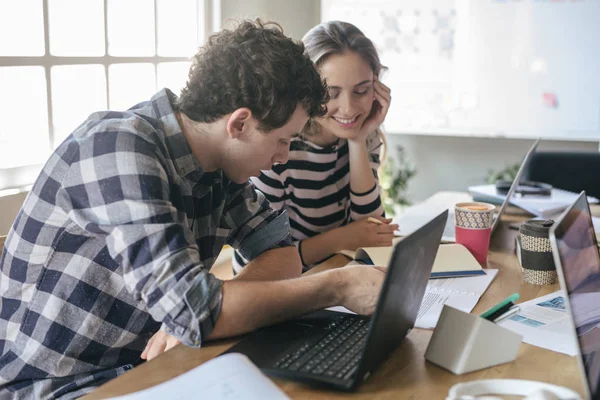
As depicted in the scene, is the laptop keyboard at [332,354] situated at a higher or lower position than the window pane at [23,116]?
lower

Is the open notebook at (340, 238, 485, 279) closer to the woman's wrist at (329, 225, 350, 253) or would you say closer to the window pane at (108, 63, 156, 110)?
the woman's wrist at (329, 225, 350, 253)

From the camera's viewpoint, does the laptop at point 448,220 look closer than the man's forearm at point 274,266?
No

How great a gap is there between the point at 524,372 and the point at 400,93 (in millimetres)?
2762

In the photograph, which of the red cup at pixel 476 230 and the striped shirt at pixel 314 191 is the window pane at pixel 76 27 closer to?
the striped shirt at pixel 314 191

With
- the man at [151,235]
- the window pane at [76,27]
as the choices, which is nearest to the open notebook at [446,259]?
the man at [151,235]

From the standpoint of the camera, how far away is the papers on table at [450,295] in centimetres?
122

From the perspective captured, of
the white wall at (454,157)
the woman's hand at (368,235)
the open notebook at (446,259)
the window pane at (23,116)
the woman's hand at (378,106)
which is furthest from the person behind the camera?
the white wall at (454,157)

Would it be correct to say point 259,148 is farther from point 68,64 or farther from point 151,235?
point 68,64

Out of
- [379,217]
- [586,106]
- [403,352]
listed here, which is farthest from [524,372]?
[586,106]

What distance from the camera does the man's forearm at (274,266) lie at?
4.48 ft

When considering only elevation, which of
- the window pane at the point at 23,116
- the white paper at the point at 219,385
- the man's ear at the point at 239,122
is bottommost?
the white paper at the point at 219,385

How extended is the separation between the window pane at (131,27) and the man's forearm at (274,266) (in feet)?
4.79

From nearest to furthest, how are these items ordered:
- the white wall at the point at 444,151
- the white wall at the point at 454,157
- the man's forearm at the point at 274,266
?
the man's forearm at the point at 274,266
the white wall at the point at 444,151
the white wall at the point at 454,157

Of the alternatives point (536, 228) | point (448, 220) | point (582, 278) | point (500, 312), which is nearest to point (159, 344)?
point (500, 312)
